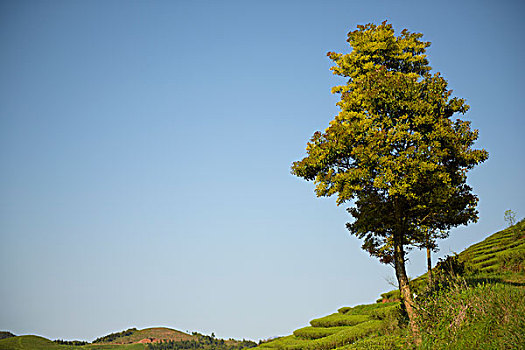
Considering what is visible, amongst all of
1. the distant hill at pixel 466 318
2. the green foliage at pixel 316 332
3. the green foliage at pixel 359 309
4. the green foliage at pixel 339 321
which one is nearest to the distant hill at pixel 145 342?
the green foliage at pixel 359 309

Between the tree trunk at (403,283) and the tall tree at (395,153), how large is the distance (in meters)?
0.04

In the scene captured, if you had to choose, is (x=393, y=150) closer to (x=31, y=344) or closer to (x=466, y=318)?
(x=466, y=318)

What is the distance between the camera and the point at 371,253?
47.8 feet

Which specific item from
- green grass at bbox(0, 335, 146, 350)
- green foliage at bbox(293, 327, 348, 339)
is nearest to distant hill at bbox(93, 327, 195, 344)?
green grass at bbox(0, 335, 146, 350)

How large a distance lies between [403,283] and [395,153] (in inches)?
176

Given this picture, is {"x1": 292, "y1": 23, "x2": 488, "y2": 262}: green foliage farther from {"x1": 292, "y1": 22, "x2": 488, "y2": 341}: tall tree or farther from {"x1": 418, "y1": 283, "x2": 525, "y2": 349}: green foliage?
{"x1": 418, "y1": 283, "x2": 525, "y2": 349}: green foliage

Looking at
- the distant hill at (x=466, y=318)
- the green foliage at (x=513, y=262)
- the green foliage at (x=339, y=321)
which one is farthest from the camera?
the green foliage at (x=339, y=321)

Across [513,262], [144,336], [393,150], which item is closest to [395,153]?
[393,150]

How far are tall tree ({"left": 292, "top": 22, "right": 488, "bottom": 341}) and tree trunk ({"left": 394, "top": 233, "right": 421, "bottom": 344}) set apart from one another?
1.4 inches

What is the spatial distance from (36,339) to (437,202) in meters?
50.3

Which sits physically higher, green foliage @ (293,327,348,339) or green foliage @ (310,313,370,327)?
green foliage @ (310,313,370,327)

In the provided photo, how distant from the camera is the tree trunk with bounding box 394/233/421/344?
37.7 ft

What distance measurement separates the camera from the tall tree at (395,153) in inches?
483

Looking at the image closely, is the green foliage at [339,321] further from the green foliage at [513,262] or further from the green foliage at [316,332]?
the green foliage at [513,262]
